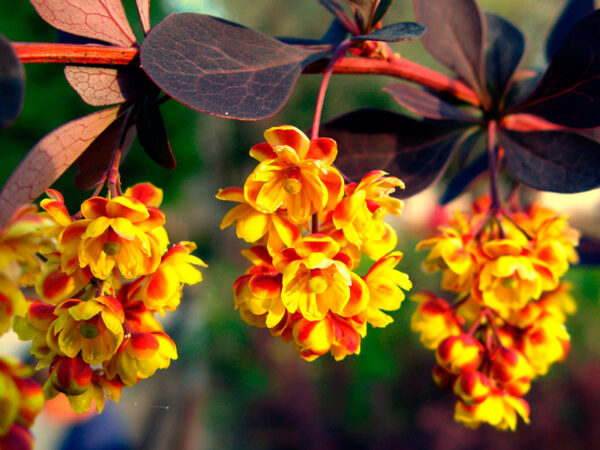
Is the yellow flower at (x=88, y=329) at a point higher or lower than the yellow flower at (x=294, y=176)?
lower

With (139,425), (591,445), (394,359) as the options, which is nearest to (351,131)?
(139,425)

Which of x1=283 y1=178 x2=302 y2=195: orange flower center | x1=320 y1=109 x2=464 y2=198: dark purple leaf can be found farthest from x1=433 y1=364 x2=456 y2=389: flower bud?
x1=283 y1=178 x2=302 y2=195: orange flower center

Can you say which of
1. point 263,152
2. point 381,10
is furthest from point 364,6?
point 263,152

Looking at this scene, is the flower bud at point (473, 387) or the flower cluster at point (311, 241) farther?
the flower bud at point (473, 387)

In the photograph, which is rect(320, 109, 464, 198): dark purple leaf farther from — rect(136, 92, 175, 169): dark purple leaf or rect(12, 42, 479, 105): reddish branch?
rect(136, 92, 175, 169): dark purple leaf

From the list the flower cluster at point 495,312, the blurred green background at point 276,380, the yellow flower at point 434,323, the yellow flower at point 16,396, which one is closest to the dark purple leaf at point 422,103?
the flower cluster at point 495,312

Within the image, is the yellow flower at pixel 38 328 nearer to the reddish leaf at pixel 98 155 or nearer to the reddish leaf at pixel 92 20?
the reddish leaf at pixel 98 155

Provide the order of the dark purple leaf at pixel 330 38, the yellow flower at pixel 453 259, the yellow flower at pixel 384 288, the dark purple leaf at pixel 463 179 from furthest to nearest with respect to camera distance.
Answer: the dark purple leaf at pixel 463 179 < the dark purple leaf at pixel 330 38 < the yellow flower at pixel 453 259 < the yellow flower at pixel 384 288
